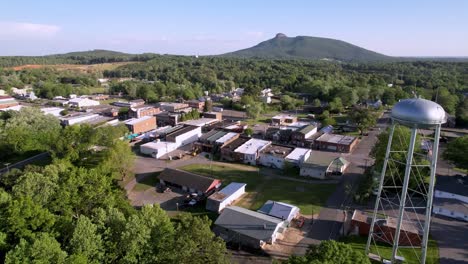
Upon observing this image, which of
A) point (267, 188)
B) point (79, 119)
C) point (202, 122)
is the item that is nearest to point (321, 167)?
point (267, 188)

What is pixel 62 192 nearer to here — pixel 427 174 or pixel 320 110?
pixel 427 174

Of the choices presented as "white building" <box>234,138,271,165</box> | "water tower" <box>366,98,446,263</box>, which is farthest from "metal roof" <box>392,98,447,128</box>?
"white building" <box>234,138,271,165</box>

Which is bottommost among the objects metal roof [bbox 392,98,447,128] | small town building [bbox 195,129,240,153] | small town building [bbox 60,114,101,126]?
small town building [bbox 195,129,240,153]

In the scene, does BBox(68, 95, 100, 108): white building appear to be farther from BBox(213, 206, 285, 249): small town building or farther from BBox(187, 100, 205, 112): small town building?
BBox(213, 206, 285, 249): small town building

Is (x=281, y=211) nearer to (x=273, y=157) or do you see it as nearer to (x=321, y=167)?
(x=321, y=167)

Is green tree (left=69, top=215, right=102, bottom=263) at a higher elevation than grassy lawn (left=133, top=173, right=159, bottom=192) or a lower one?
higher

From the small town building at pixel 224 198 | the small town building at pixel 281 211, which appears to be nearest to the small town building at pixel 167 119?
the small town building at pixel 224 198
